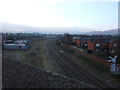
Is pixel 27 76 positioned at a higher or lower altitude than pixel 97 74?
higher

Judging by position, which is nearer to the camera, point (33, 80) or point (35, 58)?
point (33, 80)

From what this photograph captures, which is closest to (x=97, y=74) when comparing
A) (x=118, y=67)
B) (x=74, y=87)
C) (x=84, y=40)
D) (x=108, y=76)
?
(x=108, y=76)

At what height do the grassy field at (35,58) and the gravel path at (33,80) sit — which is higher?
the gravel path at (33,80)

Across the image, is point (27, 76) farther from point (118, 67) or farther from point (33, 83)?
point (118, 67)

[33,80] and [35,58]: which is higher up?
[33,80]

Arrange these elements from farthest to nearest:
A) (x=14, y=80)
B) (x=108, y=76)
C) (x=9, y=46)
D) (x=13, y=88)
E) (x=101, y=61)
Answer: (x=9, y=46), (x=101, y=61), (x=108, y=76), (x=14, y=80), (x=13, y=88)

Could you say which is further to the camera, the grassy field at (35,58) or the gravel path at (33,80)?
the grassy field at (35,58)

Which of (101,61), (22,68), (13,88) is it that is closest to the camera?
(13,88)

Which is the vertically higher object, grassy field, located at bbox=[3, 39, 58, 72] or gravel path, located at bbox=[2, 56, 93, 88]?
gravel path, located at bbox=[2, 56, 93, 88]
